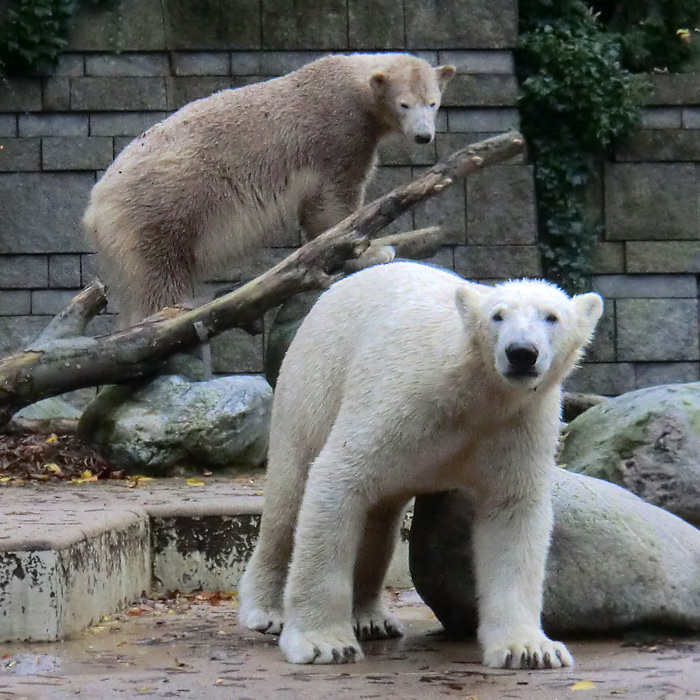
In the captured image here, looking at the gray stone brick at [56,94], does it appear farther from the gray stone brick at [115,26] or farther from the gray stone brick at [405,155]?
the gray stone brick at [405,155]

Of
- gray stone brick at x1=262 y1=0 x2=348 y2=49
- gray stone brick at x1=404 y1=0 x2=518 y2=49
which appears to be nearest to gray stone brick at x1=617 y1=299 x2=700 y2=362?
→ gray stone brick at x1=404 y1=0 x2=518 y2=49

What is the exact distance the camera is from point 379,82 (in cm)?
677

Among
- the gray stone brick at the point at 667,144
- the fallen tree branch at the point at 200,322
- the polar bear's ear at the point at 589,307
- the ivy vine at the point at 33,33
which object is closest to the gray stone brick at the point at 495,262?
the gray stone brick at the point at 667,144

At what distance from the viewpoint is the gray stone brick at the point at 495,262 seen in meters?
8.43

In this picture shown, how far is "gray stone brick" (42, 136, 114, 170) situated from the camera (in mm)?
8172

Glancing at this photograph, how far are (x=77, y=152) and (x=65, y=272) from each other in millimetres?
764

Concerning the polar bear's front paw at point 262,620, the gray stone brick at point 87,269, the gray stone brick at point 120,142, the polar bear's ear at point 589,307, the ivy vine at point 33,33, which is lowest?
the polar bear's front paw at point 262,620

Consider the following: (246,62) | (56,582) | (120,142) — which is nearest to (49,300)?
(120,142)

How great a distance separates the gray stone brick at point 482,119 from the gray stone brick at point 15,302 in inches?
115

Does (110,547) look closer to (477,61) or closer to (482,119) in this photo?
(482,119)

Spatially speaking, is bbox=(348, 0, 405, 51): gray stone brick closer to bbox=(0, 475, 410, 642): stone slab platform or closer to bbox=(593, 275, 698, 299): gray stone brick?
bbox=(593, 275, 698, 299): gray stone brick

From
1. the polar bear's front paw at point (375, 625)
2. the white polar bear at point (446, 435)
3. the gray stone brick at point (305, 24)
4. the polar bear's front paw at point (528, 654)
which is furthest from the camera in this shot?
the gray stone brick at point (305, 24)

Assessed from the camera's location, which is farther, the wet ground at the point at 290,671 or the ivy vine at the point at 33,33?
the ivy vine at the point at 33,33

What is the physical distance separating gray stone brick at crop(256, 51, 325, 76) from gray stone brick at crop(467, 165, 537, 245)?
1.33 m
